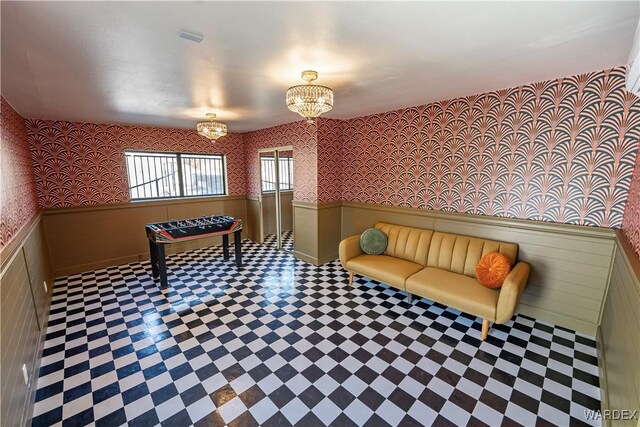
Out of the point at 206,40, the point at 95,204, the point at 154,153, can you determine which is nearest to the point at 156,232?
the point at 95,204

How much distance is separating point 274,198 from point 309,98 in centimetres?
422

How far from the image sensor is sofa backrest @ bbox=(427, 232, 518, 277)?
2.99 metres

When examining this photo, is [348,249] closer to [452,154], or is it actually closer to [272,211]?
[452,154]

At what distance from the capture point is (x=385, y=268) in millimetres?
3361

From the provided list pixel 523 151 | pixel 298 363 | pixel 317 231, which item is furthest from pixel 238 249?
pixel 523 151

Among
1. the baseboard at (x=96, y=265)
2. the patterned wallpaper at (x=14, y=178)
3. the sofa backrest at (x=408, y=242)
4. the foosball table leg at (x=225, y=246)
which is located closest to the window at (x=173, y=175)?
the baseboard at (x=96, y=265)

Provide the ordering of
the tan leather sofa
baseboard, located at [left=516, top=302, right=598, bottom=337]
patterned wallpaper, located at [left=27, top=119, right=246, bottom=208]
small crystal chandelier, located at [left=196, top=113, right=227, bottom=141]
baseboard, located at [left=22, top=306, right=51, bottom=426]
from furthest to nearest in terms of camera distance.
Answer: patterned wallpaper, located at [left=27, top=119, right=246, bottom=208] < small crystal chandelier, located at [left=196, top=113, right=227, bottom=141] < baseboard, located at [left=516, top=302, right=598, bottom=337] < the tan leather sofa < baseboard, located at [left=22, top=306, right=51, bottom=426]

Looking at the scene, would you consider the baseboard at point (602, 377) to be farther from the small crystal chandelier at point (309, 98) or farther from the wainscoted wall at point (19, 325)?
the wainscoted wall at point (19, 325)

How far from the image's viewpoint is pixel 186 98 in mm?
3016

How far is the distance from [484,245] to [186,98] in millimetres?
3631

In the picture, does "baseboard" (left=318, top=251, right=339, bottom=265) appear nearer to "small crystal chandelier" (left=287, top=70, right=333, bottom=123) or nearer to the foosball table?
the foosball table

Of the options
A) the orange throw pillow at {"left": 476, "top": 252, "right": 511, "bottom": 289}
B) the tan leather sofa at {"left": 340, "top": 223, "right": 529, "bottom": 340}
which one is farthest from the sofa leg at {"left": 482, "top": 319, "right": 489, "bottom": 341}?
the orange throw pillow at {"left": 476, "top": 252, "right": 511, "bottom": 289}

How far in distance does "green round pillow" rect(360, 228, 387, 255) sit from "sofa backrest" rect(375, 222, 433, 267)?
0.28 ft

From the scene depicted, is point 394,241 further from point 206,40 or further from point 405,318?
point 206,40
